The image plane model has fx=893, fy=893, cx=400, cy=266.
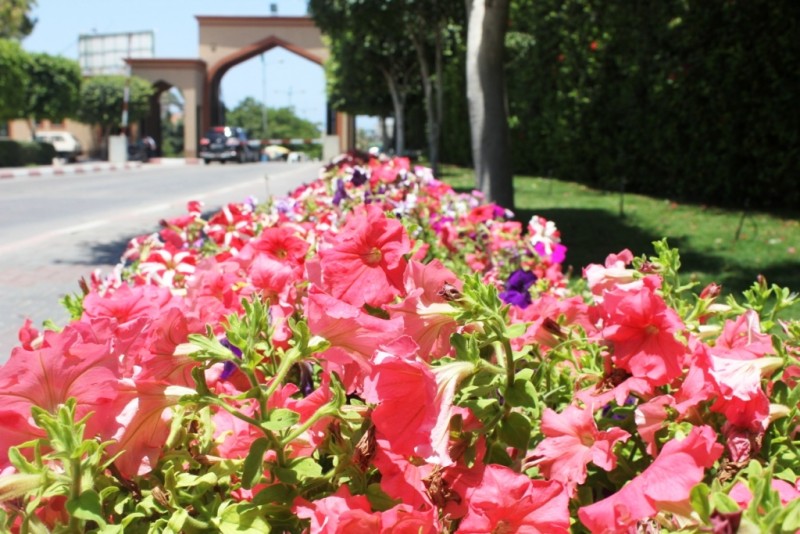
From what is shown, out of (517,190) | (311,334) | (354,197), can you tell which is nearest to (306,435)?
(311,334)

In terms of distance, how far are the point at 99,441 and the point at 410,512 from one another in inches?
14.5

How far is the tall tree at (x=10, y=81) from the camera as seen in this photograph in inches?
1330

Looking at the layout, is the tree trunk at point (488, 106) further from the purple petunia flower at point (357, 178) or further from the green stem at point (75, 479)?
the green stem at point (75, 479)

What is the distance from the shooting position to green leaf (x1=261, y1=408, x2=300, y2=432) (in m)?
0.91

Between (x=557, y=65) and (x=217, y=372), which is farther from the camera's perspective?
(x=557, y=65)

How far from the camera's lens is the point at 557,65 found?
654 inches

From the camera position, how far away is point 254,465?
3.07 ft

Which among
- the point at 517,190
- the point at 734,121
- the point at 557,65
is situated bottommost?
the point at 517,190

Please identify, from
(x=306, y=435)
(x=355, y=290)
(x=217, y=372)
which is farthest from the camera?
(x=217, y=372)

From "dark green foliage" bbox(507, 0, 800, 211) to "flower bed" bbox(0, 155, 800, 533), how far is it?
996 cm

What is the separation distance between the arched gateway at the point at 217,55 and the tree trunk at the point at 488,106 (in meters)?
43.4

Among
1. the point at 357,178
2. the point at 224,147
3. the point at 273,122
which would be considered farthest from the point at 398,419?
the point at 273,122

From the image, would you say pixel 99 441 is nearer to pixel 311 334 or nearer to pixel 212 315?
pixel 311 334

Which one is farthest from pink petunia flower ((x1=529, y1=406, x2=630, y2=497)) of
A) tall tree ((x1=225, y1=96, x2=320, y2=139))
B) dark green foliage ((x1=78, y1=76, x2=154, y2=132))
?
tall tree ((x1=225, y1=96, x2=320, y2=139))
